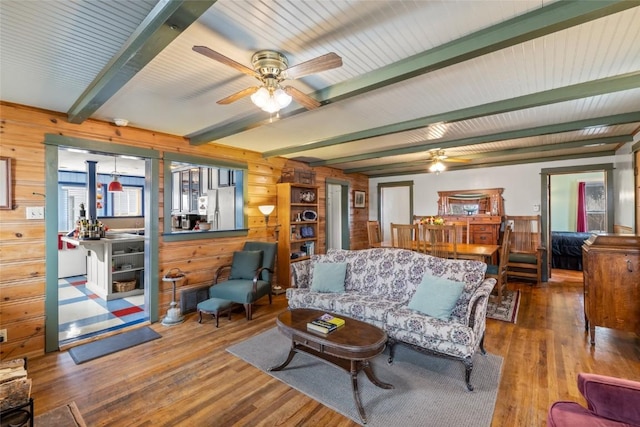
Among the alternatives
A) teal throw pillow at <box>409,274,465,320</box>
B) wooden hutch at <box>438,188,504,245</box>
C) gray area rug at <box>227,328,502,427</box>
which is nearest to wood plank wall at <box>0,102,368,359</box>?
gray area rug at <box>227,328,502,427</box>

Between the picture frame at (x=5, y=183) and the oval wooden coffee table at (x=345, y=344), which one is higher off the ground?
the picture frame at (x=5, y=183)

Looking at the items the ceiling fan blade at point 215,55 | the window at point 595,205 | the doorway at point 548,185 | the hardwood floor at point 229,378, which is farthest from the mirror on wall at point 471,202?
the ceiling fan blade at point 215,55

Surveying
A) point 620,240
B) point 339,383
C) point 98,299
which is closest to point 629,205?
point 620,240

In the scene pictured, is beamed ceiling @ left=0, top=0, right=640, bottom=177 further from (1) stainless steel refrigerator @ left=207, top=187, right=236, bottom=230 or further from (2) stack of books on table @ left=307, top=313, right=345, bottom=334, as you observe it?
(1) stainless steel refrigerator @ left=207, top=187, right=236, bottom=230

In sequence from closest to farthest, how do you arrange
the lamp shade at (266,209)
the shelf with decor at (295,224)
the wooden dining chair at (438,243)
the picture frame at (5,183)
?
1. the picture frame at (5,183)
2. the wooden dining chair at (438,243)
3. the lamp shade at (266,209)
4. the shelf with decor at (295,224)

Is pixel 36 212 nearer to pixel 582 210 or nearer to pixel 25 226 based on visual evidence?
pixel 25 226

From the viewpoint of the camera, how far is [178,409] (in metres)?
2.15

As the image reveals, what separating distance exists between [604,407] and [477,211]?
5.56 m

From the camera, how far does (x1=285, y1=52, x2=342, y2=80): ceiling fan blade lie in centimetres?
160

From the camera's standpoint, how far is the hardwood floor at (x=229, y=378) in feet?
6.81

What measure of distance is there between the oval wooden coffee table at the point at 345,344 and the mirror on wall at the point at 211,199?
2.67 m

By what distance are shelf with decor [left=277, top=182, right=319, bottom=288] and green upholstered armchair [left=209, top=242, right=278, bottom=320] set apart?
80 centimetres

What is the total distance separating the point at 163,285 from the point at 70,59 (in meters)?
2.80

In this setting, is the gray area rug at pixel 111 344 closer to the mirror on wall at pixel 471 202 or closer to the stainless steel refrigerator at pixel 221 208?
the stainless steel refrigerator at pixel 221 208
